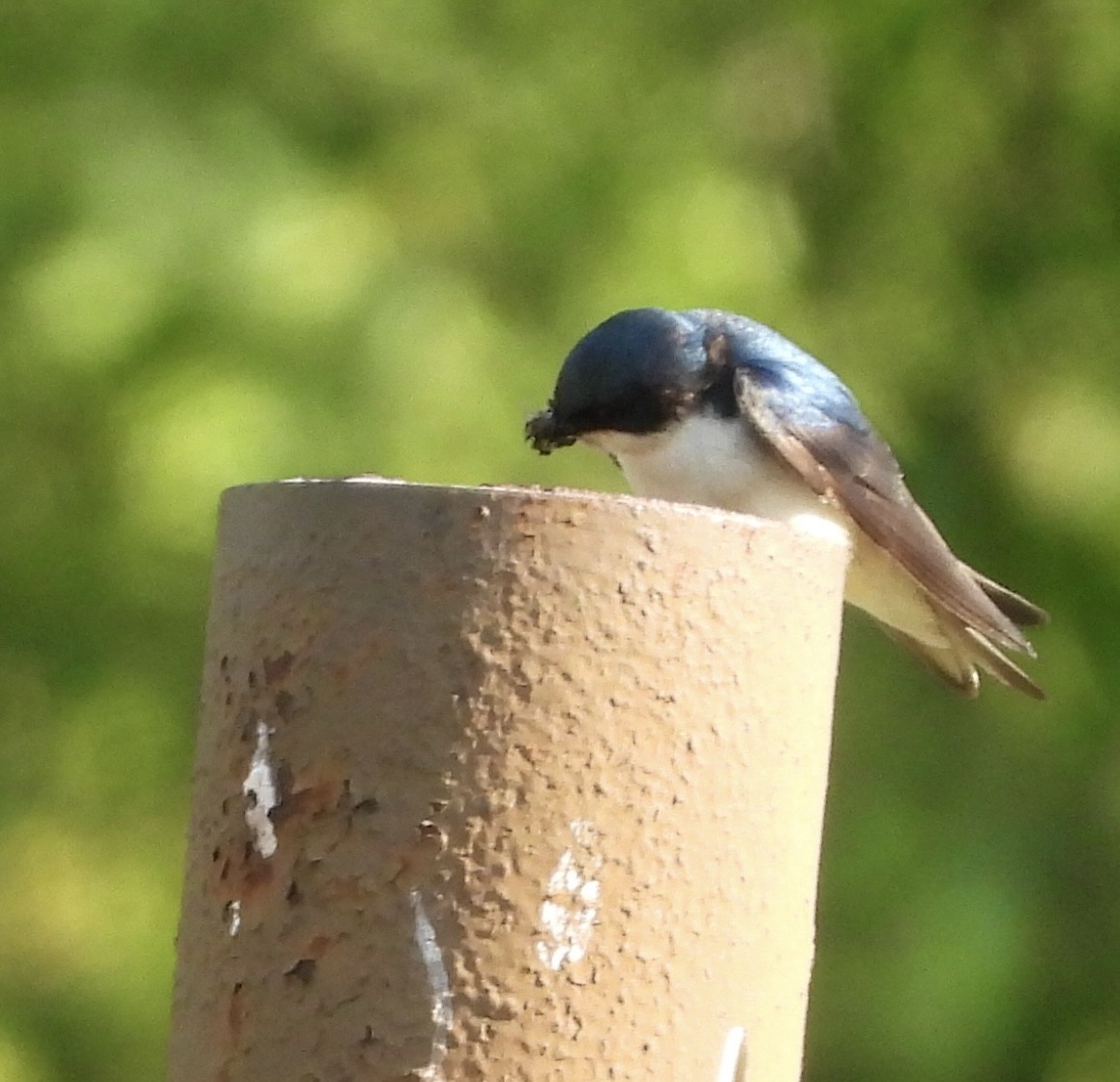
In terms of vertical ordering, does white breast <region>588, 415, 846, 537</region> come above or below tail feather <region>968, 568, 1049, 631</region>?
above

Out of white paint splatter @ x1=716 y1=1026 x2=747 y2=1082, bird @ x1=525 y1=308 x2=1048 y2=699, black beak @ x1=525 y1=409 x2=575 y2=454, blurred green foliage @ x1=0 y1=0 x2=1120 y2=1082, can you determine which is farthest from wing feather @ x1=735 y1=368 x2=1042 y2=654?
white paint splatter @ x1=716 y1=1026 x2=747 y2=1082

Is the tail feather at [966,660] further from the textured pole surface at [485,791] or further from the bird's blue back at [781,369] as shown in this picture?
the textured pole surface at [485,791]

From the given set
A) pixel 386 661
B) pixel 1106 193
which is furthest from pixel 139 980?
pixel 386 661

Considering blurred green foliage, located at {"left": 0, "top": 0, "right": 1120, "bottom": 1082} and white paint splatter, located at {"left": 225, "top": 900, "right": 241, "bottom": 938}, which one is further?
blurred green foliage, located at {"left": 0, "top": 0, "right": 1120, "bottom": 1082}

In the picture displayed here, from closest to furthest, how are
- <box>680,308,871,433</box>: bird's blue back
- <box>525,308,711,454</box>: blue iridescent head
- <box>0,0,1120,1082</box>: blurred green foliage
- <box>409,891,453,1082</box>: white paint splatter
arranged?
<box>409,891,453,1082</box>: white paint splatter < <box>525,308,711,454</box>: blue iridescent head < <box>680,308,871,433</box>: bird's blue back < <box>0,0,1120,1082</box>: blurred green foliage

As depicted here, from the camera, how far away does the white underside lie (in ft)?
6.20

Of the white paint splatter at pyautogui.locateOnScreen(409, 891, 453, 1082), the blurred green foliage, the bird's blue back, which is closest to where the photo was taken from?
the white paint splatter at pyautogui.locateOnScreen(409, 891, 453, 1082)

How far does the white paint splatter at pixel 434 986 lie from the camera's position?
0.77 metres

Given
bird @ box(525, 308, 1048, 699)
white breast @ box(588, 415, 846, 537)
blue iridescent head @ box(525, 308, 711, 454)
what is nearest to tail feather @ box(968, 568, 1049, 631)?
bird @ box(525, 308, 1048, 699)

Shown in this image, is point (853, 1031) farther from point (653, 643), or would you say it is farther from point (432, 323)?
point (653, 643)

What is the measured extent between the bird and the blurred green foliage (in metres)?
0.32

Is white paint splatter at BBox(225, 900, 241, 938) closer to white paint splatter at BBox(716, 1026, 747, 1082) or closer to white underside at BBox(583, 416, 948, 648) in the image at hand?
white paint splatter at BBox(716, 1026, 747, 1082)

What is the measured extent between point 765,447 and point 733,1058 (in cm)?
116

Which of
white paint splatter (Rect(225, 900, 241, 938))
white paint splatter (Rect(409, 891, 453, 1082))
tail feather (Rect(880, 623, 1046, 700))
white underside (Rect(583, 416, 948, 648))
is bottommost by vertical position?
white paint splatter (Rect(409, 891, 453, 1082))
